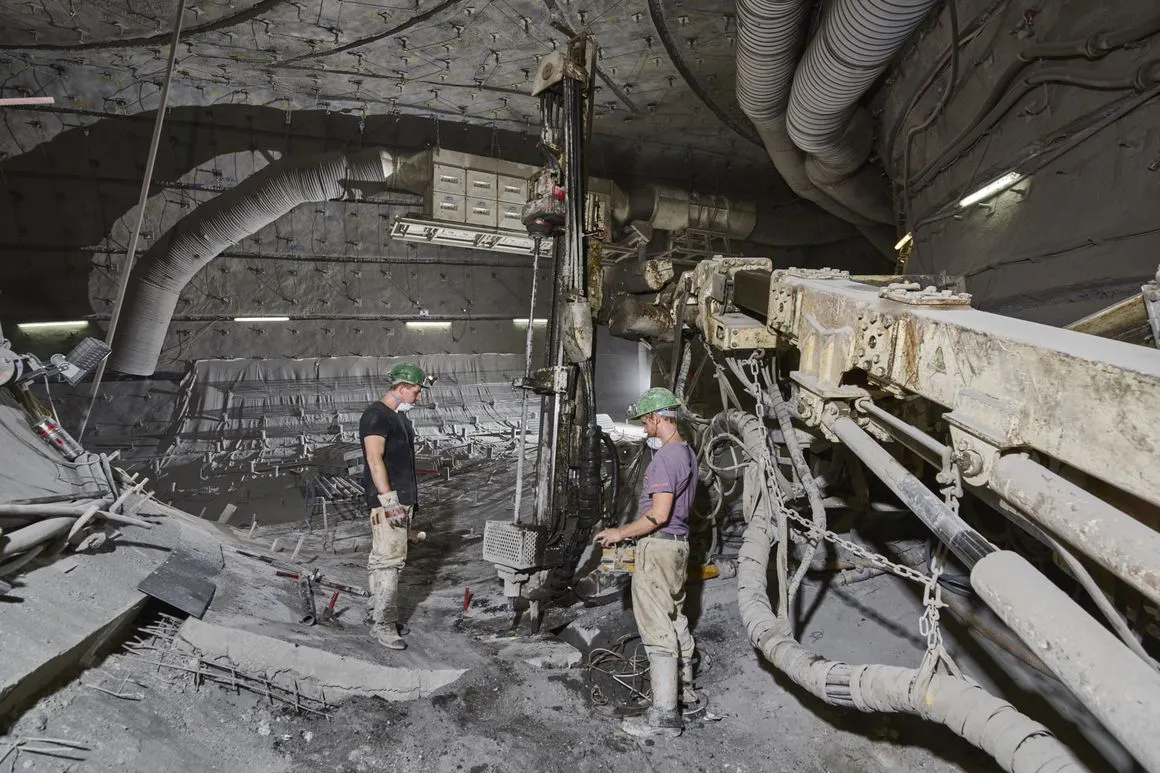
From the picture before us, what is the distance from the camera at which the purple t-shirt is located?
3.59m

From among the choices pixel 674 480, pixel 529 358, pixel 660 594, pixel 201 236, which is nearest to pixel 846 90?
pixel 529 358

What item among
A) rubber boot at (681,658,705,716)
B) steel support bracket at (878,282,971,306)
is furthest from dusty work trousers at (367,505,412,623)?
steel support bracket at (878,282,971,306)

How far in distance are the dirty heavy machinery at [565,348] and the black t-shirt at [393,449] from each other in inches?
33.0

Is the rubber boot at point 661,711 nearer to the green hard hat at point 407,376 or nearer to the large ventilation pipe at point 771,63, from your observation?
the green hard hat at point 407,376

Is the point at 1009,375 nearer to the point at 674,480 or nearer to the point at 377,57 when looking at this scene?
the point at 674,480

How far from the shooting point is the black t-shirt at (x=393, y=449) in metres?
4.21

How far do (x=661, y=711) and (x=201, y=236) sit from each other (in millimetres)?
8243

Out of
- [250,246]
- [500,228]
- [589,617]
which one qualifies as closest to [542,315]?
[500,228]

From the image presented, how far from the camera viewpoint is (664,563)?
3600mm

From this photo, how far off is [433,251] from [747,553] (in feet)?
29.6

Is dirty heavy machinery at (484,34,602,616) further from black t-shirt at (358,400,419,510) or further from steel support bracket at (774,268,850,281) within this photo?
steel support bracket at (774,268,850,281)

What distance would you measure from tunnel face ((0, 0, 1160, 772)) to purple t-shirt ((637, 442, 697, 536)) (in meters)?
0.36

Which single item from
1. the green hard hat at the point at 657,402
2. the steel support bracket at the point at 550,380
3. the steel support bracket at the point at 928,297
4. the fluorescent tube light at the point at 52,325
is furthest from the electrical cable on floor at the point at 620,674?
the fluorescent tube light at the point at 52,325

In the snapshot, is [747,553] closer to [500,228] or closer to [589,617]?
[589,617]
